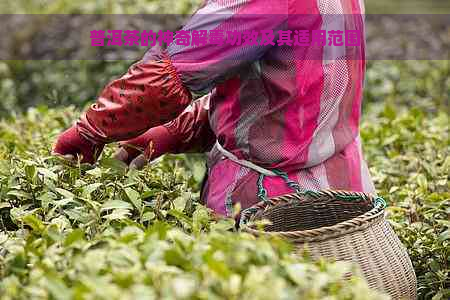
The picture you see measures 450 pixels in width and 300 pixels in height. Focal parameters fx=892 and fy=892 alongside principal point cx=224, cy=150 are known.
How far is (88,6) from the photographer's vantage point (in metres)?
6.39

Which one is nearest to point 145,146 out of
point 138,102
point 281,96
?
point 138,102

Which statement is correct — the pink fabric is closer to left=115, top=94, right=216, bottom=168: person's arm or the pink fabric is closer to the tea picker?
the tea picker

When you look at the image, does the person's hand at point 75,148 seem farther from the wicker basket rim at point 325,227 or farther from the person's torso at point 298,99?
the wicker basket rim at point 325,227

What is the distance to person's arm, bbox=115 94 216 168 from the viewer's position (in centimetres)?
315

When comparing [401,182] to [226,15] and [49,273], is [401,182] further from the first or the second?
[49,273]

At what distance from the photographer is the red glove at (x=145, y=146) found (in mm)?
3086

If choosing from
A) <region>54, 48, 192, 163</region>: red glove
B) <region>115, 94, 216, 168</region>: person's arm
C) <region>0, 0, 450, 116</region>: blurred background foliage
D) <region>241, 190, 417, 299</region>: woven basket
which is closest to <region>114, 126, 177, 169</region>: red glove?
<region>115, 94, 216, 168</region>: person's arm

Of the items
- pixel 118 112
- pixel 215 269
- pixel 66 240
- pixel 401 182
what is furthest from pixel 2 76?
pixel 215 269

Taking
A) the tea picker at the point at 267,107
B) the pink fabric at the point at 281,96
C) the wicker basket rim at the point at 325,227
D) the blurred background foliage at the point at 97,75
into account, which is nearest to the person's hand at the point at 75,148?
the tea picker at the point at 267,107

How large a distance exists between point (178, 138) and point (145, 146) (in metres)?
0.13

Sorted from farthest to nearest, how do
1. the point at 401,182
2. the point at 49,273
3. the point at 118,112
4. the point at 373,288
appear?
1. the point at 401,182
2. the point at 118,112
3. the point at 373,288
4. the point at 49,273

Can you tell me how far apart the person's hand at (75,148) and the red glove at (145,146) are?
0.20 meters

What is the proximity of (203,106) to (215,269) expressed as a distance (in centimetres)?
143

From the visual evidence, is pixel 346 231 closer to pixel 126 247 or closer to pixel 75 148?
pixel 126 247
